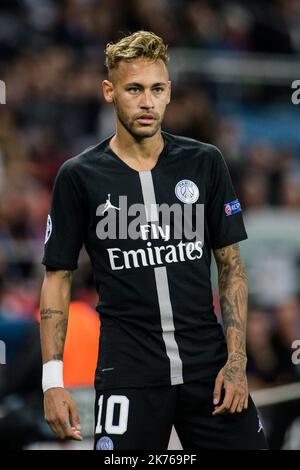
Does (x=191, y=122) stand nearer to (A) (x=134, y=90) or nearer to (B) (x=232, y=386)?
(A) (x=134, y=90)

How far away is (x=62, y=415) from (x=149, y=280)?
0.64 meters

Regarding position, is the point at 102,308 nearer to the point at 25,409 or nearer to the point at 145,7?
the point at 25,409

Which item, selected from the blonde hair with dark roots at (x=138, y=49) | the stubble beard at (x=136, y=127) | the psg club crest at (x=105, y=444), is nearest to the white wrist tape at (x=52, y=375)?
the psg club crest at (x=105, y=444)

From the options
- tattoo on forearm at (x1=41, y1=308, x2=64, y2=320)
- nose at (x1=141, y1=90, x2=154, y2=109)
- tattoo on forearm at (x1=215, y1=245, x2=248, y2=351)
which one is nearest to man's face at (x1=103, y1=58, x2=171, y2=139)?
nose at (x1=141, y1=90, x2=154, y2=109)

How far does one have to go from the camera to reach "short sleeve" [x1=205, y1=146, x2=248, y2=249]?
205 inches

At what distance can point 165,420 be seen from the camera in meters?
4.99

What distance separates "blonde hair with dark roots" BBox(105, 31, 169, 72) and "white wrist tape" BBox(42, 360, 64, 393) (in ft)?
4.13

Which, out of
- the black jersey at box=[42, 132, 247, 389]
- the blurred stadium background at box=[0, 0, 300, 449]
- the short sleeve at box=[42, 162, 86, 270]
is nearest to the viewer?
the black jersey at box=[42, 132, 247, 389]

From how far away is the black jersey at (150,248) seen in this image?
5.02 metres

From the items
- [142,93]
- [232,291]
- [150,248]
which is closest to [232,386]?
[232,291]

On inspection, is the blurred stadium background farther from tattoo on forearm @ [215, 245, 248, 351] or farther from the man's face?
the man's face

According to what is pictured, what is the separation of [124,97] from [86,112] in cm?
799

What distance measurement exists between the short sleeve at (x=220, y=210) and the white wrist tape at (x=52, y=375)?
0.83 meters
